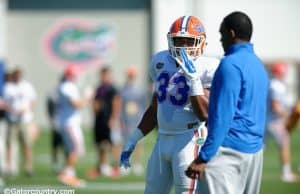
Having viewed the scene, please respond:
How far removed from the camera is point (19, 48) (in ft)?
98.4

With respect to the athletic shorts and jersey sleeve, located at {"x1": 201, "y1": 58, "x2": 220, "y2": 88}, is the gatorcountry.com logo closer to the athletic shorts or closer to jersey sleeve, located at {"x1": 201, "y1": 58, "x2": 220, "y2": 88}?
the athletic shorts

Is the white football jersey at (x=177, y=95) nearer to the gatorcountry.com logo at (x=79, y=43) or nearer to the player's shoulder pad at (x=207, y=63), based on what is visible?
the player's shoulder pad at (x=207, y=63)

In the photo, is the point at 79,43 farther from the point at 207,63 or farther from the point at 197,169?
the point at 197,169

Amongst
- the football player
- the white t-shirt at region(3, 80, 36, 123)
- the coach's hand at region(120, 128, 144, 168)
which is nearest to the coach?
the football player

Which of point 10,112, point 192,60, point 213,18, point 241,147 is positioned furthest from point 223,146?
point 213,18

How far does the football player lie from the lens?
6.46 m

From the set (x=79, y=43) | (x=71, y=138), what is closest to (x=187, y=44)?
(x=71, y=138)

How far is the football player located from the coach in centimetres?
60

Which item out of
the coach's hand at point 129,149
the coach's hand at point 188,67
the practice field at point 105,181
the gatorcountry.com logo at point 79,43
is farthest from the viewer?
the gatorcountry.com logo at point 79,43

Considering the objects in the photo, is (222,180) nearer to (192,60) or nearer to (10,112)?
(192,60)

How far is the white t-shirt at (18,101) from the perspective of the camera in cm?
1467

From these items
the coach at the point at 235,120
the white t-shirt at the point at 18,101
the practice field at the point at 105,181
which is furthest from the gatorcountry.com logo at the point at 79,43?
the coach at the point at 235,120

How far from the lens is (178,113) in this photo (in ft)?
21.4

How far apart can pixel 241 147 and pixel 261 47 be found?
82.1ft
